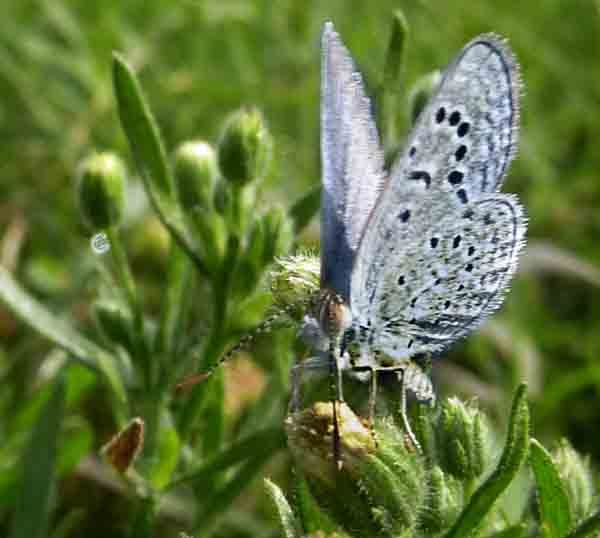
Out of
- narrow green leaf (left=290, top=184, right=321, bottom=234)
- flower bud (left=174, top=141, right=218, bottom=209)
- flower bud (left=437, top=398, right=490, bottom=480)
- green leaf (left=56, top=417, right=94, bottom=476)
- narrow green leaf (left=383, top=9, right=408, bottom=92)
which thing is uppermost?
narrow green leaf (left=383, top=9, right=408, bottom=92)

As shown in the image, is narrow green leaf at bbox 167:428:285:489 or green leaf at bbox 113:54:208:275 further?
green leaf at bbox 113:54:208:275

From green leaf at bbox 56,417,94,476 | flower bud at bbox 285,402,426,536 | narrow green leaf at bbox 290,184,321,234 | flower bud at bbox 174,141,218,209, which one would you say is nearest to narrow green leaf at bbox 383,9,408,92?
narrow green leaf at bbox 290,184,321,234

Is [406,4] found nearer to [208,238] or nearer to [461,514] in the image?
[208,238]

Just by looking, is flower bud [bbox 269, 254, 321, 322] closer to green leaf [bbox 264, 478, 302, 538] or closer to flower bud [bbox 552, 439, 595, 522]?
green leaf [bbox 264, 478, 302, 538]

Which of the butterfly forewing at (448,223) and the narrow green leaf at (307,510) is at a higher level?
the butterfly forewing at (448,223)

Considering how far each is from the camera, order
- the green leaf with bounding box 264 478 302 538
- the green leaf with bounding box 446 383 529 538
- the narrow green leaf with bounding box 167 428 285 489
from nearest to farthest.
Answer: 1. the green leaf with bounding box 446 383 529 538
2. the green leaf with bounding box 264 478 302 538
3. the narrow green leaf with bounding box 167 428 285 489

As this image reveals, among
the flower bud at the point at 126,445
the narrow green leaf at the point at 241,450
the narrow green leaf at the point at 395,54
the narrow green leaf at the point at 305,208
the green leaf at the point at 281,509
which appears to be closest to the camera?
the green leaf at the point at 281,509

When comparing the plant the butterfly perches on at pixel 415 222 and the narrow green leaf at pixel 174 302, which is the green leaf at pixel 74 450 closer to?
the narrow green leaf at pixel 174 302

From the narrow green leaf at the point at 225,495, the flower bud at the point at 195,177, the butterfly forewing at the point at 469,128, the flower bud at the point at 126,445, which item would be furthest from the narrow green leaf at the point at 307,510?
the flower bud at the point at 195,177

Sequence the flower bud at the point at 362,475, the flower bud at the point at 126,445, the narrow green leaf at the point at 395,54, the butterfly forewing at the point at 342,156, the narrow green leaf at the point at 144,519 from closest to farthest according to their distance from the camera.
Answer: the flower bud at the point at 362,475
the butterfly forewing at the point at 342,156
the flower bud at the point at 126,445
the narrow green leaf at the point at 144,519
the narrow green leaf at the point at 395,54
